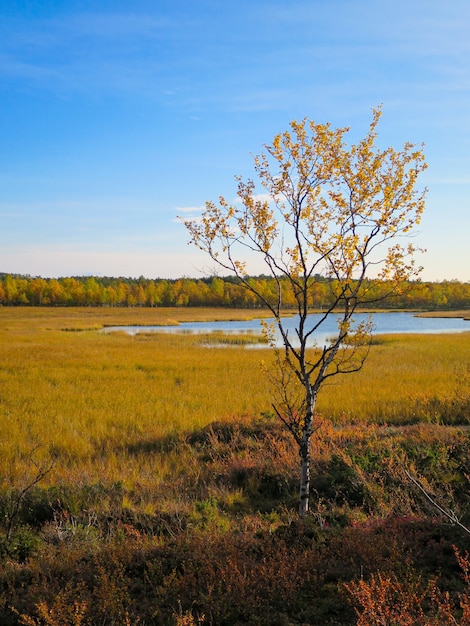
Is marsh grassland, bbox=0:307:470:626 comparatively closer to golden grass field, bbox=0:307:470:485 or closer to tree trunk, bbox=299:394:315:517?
golden grass field, bbox=0:307:470:485

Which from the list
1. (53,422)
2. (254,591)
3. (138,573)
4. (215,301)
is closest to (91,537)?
(138,573)

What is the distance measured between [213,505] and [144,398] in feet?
34.2

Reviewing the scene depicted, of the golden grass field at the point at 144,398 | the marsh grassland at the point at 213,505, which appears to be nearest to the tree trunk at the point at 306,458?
the marsh grassland at the point at 213,505

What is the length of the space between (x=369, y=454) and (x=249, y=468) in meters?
2.31

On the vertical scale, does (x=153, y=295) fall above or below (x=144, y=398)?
above

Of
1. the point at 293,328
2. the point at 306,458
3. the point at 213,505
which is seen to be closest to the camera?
the point at 306,458

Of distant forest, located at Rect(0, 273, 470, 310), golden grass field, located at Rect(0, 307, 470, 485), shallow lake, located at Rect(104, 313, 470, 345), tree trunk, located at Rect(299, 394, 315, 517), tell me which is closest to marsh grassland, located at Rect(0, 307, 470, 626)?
golden grass field, located at Rect(0, 307, 470, 485)

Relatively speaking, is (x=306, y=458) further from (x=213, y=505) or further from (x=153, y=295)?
(x=153, y=295)

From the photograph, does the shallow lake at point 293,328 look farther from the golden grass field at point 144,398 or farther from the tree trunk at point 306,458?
the tree trunk at point 306,458

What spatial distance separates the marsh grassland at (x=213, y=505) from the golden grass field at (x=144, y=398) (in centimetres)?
9

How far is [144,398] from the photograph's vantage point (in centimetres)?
1777

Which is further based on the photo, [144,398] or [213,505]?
[144,398]

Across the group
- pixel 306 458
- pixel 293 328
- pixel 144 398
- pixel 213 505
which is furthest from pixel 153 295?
pixel 306 458

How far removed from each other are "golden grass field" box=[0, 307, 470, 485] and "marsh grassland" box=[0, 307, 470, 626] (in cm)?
9
